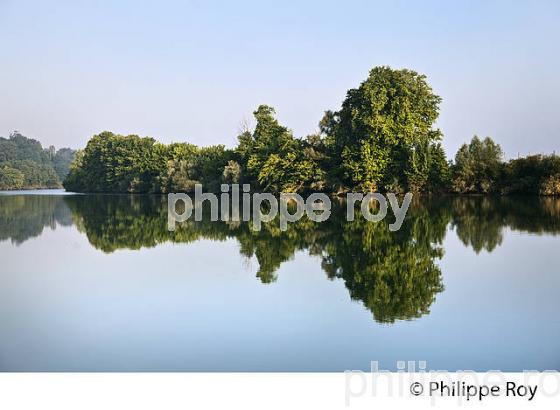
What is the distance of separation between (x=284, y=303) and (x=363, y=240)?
6.55 metres

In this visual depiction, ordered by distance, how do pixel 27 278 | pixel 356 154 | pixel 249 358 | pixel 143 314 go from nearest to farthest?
pixel 249 358 < pixel 143 314 < pixel 27 278 < pixel 356 154

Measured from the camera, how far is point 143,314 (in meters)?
7.05

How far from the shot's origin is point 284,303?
7480 mm

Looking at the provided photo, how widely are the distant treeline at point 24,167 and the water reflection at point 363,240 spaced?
70682 millimetres

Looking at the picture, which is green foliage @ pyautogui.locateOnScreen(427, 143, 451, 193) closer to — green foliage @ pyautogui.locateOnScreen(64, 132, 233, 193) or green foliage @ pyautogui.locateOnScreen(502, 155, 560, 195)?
green foliage @ pyautogui.locateOnScreen(502, 155, 560, 195)

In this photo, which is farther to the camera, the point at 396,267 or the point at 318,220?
the point at 318,220

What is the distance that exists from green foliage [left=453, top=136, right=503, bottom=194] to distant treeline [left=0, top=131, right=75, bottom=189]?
7162cm

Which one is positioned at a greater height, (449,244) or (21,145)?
(21,145)

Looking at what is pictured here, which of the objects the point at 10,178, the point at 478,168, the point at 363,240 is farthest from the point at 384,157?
the point at 10,178

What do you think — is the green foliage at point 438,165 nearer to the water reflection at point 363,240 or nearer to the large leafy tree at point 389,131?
the large leafy tree at point 389,131

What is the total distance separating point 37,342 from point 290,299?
3.24 meters
